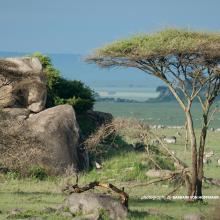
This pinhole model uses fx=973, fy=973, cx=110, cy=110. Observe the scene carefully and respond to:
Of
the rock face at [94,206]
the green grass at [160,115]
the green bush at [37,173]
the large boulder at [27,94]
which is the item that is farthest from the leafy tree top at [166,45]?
the green grass at [160,115]

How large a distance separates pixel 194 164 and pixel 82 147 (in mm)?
10712

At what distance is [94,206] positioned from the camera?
23.3m

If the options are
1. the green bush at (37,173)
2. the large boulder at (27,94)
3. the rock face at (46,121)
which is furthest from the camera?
the rock face at (46,121)

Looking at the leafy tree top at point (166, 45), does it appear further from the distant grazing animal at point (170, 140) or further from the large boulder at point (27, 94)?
the distant grazing animal at point (170, 140)

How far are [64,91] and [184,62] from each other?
48.2 feet

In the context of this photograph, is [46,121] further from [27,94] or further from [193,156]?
[193,156]

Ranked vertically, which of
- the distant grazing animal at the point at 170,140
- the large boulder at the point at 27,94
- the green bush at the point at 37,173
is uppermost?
the large boulder at the point at 27,94

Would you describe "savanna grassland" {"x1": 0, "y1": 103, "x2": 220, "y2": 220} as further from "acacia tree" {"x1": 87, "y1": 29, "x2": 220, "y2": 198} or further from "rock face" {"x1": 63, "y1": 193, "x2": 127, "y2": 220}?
"acacia tree" {"x1": 87, "y1": 29, "x2": 220, "y2": 198}

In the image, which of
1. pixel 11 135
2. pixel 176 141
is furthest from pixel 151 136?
pixel 176 141

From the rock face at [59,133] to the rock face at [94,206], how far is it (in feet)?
46.2

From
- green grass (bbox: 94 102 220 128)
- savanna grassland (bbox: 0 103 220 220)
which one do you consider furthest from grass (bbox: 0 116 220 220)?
green grass (bbox: 94 102 220 128)

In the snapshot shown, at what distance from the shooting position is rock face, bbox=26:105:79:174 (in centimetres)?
3853

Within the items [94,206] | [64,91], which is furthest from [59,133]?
[94,206]

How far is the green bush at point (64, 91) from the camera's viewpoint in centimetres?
4406
